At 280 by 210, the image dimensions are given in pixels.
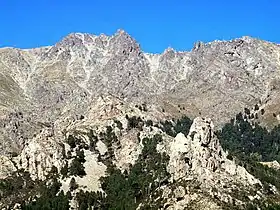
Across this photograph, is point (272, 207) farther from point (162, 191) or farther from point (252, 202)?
point (162, 191)

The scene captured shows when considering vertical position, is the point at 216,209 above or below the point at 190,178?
below

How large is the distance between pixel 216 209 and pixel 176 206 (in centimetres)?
1346

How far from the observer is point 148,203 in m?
194

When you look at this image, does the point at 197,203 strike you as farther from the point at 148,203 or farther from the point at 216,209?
the point at 148,203

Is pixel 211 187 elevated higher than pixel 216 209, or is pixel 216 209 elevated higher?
pixel 211 187

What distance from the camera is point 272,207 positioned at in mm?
187000

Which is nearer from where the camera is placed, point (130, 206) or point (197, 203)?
point (197, 203)

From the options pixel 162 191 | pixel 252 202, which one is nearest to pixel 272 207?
pixel 252 202

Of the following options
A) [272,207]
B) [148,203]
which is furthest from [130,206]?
[272,207]

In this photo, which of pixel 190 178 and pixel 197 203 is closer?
pixel 197 203

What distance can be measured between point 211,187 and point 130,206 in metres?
29.4

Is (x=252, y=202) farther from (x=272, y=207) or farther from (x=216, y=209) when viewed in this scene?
(x=216, y=209)

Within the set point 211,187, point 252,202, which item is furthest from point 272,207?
point 211,187

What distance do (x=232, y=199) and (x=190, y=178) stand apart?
16.4 metres
